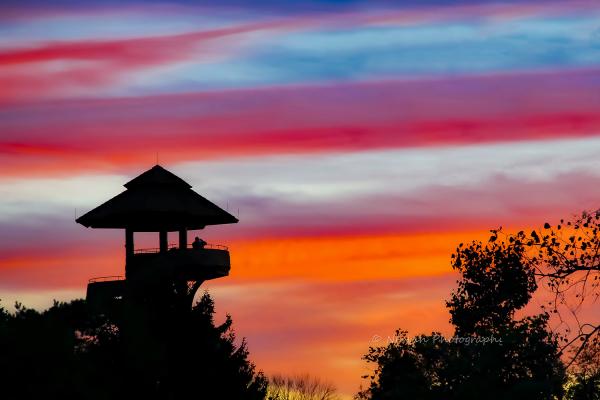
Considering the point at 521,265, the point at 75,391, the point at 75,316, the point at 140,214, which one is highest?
the point at 140,214

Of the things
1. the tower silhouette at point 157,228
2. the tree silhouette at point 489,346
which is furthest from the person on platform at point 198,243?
the tree silhouette at point 489,346

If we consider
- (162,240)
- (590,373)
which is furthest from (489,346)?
(162,240)

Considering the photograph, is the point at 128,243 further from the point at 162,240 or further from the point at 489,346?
the point at 489,346

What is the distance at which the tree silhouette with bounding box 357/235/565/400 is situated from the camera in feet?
157

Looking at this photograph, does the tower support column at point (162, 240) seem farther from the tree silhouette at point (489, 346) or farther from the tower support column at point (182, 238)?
the tree silhouette at point (489, 346)

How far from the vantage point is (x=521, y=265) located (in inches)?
1843

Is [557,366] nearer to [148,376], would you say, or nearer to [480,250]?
[480,250]

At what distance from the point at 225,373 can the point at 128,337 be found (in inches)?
299

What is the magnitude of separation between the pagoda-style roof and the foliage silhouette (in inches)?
170

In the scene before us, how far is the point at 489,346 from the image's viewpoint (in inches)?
1933

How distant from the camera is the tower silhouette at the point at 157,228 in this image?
48.9m

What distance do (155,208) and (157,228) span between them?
2272 mm

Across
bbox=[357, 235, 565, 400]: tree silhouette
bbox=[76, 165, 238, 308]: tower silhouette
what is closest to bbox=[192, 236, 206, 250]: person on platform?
bbox=[76, 165, 238, 308]: tower silhouette

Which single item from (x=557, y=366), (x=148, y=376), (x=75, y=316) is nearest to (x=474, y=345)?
(x=557, y=366)
